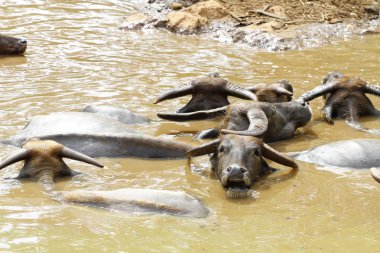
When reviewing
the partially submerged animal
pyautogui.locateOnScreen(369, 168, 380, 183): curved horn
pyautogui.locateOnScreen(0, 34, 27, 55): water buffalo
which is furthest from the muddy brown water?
pyautogui.locateOnScreen(369, 168, 380, 183): curved horn

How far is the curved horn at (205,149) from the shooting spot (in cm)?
686

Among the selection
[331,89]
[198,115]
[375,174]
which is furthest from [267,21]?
[375,174]

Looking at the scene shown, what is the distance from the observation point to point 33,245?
506 centimetres

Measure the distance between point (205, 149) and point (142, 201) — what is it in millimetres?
1309

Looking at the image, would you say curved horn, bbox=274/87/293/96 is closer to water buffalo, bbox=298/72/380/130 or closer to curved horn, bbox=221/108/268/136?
water buffalo, bbox=298/72/380/130

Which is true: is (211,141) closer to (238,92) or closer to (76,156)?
A: (76,156)

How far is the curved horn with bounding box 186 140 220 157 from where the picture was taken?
22.5ft

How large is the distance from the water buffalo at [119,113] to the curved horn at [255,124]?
4.81ft

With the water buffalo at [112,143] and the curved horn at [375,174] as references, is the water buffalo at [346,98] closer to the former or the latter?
the water buffalo at [112,143]

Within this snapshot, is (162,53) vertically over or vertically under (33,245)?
under

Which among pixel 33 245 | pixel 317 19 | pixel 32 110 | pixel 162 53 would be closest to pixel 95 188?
pixel 33 245

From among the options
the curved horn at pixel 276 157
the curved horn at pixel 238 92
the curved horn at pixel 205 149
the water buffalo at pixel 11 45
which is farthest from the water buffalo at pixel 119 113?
the water buffalo at pixel 11 45

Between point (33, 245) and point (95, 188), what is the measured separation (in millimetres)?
1365

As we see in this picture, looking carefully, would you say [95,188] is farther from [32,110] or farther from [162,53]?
[162,53]
